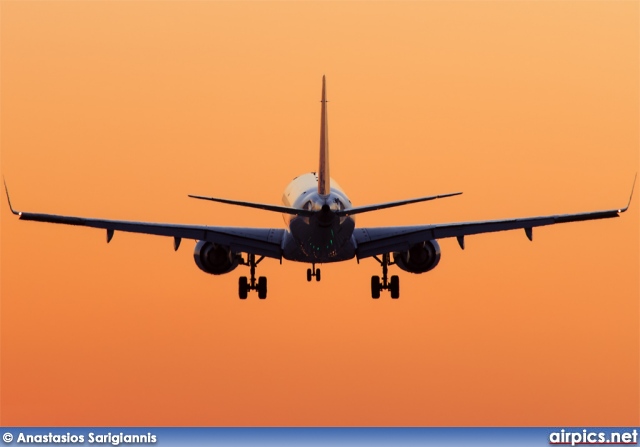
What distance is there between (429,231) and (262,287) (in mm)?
9886

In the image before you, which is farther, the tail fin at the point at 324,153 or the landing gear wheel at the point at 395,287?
the landing gear wheel at the point at 395,287

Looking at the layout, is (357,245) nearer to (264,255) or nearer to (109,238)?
(264,255)

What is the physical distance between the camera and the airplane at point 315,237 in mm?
123625

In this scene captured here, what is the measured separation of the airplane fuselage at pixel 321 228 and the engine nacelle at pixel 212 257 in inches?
197

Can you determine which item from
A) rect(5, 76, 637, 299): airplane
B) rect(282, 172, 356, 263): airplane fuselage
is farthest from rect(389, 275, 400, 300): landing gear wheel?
rect(282, 172, 356, 263): airplane fuselage

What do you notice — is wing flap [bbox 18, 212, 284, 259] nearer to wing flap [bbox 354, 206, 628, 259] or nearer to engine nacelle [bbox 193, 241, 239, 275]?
engine nacelle [bbox 193, 241, 239, 275]

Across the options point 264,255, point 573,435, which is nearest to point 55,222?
point 264,255

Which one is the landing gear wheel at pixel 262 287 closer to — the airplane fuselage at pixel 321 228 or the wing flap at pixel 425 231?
the airplane fuselage at pixel 321 228

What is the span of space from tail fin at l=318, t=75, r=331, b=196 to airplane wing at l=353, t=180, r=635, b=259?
579 centimetres

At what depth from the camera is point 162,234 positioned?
129750mm

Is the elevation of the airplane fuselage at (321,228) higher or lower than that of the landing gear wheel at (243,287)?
lower

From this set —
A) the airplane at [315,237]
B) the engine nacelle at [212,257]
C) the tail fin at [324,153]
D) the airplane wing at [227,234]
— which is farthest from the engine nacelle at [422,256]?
the engine nacelle at [212,257]

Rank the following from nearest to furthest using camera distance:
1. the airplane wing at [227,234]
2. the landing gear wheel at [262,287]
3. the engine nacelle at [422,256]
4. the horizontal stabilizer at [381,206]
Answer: the horizontal stabilizer at [381,206], the airplane wing at [227,234], the engine nacelle at [422,256], the landing gear wheel at [262,287]

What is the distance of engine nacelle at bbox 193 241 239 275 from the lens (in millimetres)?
130500
